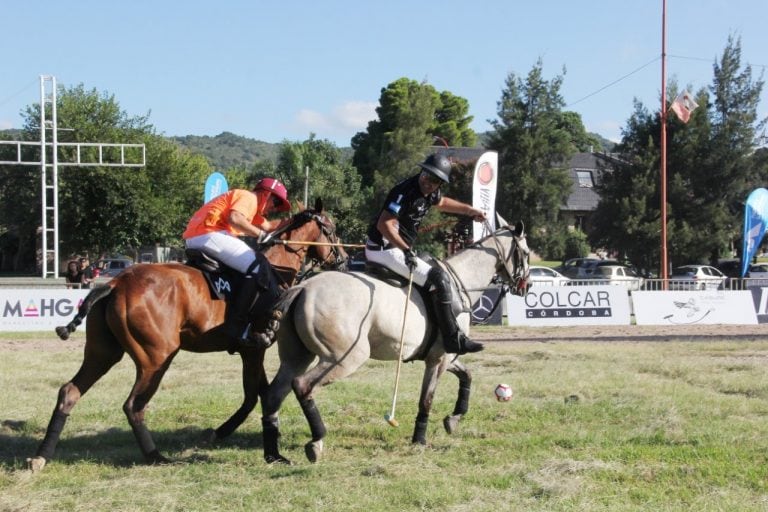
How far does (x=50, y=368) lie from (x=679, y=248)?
32.7 meters

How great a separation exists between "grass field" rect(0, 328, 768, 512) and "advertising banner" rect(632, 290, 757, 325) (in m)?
9.51

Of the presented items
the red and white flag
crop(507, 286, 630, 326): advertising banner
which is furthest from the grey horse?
the red and white flag

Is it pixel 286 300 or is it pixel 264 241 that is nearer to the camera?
pixel 286 300

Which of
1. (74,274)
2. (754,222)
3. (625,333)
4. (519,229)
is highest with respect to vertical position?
(754,222)

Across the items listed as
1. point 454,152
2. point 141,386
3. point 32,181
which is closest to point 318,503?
point 141,386

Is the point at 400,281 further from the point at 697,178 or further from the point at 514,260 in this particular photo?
the point at 697,178

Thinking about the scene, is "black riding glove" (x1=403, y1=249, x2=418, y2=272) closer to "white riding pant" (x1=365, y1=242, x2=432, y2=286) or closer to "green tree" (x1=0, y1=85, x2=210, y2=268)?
"white riding pant" (x1=365, y1=242, x2=432, y2=286)

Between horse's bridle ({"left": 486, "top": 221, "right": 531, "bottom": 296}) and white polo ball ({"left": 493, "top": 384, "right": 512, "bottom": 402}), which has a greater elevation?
horse's bridle ({"left": 486, "top": 221, "right": 531, "bottom": 296})

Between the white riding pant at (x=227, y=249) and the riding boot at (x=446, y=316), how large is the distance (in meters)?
1.73

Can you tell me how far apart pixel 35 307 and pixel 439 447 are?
52.5 feet

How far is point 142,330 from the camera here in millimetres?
7590

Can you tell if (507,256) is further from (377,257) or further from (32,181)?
(32,181)

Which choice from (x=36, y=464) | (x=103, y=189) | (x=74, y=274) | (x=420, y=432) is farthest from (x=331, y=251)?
(x=103, y=189)

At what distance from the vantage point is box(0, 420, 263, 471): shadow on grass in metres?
7.85
